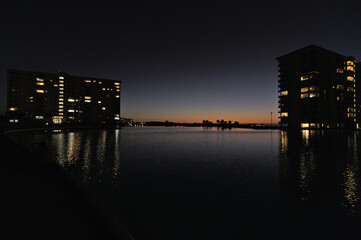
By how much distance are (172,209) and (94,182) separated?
621 cm

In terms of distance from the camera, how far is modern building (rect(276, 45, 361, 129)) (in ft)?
358

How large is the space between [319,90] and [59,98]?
636 feet

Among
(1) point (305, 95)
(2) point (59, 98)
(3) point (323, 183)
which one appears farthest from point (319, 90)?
(2) point (59, 98)

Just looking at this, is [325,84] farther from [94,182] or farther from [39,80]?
[39,80]

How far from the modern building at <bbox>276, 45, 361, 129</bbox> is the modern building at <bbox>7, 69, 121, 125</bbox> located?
156 metres

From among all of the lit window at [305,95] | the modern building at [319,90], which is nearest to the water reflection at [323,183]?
the modern building at [319,90]

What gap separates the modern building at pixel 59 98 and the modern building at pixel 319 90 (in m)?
156

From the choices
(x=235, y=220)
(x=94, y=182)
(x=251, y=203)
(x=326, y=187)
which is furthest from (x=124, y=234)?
(x=326, y=187)

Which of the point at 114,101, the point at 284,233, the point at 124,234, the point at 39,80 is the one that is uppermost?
the point at 39,80

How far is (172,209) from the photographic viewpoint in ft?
28.8

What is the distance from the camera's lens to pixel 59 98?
553 ft

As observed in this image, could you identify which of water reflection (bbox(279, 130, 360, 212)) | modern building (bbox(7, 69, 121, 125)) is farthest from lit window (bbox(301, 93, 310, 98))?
modern building (bbox(7, 69, 121, 125))

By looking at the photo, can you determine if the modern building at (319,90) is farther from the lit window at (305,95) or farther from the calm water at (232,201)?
the calm water at (232,201)

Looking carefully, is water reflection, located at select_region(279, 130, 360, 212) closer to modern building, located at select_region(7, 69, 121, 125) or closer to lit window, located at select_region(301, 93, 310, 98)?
lit window, located at select_region(301, 93, 310, 98)
